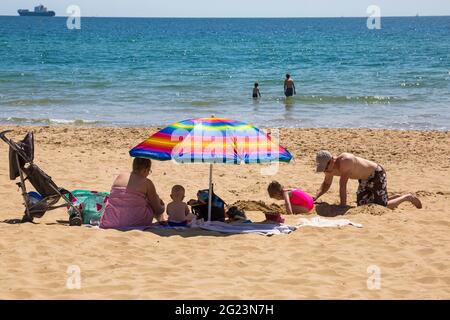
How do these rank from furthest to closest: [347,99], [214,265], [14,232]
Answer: [347,99], [14,232], [214,265]

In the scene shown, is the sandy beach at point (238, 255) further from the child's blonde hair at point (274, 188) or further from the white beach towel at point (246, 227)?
the child's blonde hair at point (274, 188)

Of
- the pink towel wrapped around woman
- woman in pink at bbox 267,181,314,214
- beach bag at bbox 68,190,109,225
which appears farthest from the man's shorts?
beach bag at bbox 68,190,109,225

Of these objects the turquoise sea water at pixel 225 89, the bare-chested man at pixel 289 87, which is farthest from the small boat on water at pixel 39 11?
the bare-chested man at pixel 289 87

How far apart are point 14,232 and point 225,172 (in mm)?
4495

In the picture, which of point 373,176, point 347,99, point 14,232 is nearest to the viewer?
point 14,232

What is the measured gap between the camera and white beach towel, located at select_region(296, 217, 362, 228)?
24.5 feet

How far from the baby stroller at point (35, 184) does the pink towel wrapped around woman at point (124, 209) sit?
40cm

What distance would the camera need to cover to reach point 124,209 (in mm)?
7281

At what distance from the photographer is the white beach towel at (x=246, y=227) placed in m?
7.28

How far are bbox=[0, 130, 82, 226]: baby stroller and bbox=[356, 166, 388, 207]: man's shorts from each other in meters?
3.36

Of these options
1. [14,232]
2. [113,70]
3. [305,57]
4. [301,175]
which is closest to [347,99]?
[301,175]

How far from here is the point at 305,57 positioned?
44.3 metres

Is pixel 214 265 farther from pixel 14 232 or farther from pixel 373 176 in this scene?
pixel 373 176

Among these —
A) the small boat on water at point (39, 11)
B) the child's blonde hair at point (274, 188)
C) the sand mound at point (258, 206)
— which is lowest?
the sand mound at point (258, 206)
